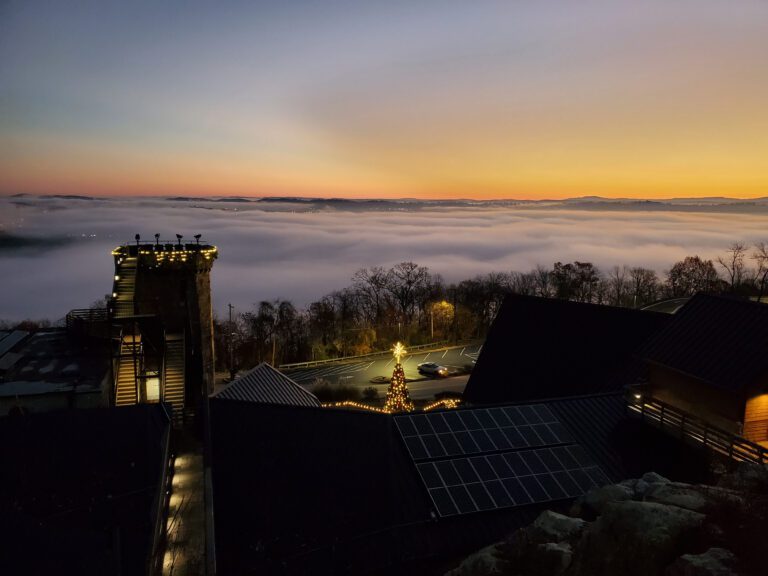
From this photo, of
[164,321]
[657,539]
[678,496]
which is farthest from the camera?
[164,321]

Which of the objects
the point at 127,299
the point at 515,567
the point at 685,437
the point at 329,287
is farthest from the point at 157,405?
the point at 329,287

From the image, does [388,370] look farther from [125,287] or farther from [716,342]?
[716,342]

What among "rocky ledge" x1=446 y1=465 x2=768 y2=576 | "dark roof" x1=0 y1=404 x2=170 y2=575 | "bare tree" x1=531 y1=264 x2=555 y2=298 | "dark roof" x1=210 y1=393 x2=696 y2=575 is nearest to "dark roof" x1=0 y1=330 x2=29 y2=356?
"dark roof" x1=0 y1=404 x2=170 y2=575

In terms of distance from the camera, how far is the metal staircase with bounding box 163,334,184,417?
109 ft

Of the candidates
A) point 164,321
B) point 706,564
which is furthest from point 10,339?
point 706,564

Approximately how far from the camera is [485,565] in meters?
10.8

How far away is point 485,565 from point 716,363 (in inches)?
465

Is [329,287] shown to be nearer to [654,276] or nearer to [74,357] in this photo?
[654,276]

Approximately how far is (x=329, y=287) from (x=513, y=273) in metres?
67.5

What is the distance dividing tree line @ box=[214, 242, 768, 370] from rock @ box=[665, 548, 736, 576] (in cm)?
5816

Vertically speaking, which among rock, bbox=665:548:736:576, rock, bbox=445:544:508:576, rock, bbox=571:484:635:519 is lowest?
rock, bbox=445:544:508:576

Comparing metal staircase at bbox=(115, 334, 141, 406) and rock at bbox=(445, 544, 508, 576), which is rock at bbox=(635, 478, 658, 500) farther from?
metal staircase at bbox=(115, 334, 141, 406)

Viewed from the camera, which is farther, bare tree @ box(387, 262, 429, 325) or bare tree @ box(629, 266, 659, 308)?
bare tree @ box(629, 266, 659, 308)

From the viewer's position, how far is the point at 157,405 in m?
24.2
